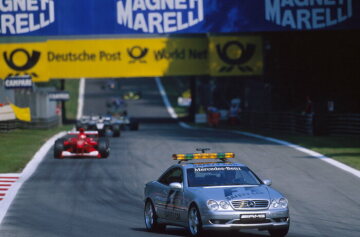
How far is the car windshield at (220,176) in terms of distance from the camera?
15203 millimetres

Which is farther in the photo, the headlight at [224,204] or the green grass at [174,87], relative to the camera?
the green grass at [174,87]

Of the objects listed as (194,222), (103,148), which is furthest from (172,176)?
(103,148)

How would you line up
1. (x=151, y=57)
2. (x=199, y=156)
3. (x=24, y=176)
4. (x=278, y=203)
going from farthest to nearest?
(x=151, y=57) → (x=24, y=176) → (x=199, y=156) → (x=278, y=203)

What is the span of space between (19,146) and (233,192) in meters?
24.8

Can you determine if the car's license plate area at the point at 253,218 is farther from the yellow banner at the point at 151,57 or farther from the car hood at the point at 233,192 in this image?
the yellow banner at the point at 151,57

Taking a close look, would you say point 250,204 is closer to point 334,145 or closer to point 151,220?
point 151,220

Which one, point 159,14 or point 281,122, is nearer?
point 159,14

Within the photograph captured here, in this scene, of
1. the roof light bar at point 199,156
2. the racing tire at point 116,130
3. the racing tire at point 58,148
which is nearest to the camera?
the roof light bar at point 199,156

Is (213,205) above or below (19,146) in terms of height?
above

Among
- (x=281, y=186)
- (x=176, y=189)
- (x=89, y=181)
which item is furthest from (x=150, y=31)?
(x=176, y=189)

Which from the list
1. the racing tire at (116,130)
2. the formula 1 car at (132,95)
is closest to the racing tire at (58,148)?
the racing tire at (116,130)

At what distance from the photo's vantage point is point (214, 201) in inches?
557

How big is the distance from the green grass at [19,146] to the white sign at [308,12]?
12.2 meters

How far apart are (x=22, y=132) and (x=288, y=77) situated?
759 inches
